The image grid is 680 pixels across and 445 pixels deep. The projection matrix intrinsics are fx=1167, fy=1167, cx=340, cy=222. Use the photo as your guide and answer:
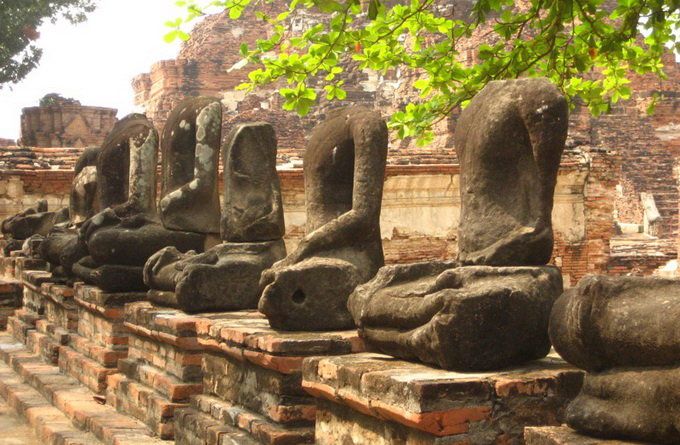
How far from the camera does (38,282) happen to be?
9734 mm

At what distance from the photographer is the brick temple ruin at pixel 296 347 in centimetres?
337

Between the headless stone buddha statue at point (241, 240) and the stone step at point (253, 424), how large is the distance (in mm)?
642

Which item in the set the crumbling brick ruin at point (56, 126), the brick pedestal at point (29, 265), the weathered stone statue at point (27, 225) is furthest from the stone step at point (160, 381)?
the crumbling brick ruin at point (56, 126)

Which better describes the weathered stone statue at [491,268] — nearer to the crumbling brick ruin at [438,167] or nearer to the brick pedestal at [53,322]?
the brick pedestal at [53,322]

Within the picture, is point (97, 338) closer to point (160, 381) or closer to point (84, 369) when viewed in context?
point (84, 369)

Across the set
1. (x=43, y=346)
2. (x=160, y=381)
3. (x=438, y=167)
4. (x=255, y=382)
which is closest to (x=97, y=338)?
(x=43, y=346)

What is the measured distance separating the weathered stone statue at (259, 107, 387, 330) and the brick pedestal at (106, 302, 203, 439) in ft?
2.36

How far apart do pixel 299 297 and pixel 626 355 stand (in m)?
2.16

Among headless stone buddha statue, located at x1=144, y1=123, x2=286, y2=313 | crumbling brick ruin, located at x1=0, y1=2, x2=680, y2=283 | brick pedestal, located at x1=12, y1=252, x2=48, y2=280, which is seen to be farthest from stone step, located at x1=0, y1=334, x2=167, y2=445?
crumbling brick ruin, located at x1=0, y1=2, x2=680, y2=283

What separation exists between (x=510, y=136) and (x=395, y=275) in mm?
668

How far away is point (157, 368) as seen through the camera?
20.3 feet

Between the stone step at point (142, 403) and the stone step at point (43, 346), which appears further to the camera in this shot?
the stone step at point (43, 346)

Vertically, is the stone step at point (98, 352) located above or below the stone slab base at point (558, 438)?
below

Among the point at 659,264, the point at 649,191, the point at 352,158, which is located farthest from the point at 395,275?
the point at 649,191
